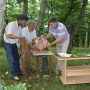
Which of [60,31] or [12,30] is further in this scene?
[60,31]

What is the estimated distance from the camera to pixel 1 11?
3605 millimetres

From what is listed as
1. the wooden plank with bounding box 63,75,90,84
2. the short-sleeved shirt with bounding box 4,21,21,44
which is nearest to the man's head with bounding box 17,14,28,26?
the short-sleeved shirt with bounding box 4,21,21,44

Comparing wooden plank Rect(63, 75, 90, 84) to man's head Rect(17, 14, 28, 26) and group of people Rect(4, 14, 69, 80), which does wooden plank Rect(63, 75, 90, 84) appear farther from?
man's head Rect(17, 14, 28, 26)

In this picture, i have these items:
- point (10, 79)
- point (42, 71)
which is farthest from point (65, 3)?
point (10, 79)

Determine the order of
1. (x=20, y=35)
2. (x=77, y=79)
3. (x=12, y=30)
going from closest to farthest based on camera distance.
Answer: (x=77, y=79) → (x=12, y=30) → (x=20, y=35)

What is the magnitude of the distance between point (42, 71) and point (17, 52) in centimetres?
123

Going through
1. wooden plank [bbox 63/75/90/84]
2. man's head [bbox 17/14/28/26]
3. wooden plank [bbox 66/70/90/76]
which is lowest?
wooden plank [bbox 63/75/90/84]

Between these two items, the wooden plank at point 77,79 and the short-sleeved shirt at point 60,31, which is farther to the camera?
the short-sleeved shirt at point 60,31

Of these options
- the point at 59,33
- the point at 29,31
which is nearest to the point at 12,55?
the point at 29,31

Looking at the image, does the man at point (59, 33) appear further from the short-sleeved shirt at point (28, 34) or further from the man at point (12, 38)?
the man at point (12, 38)

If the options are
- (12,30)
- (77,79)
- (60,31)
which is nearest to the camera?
(77,79)

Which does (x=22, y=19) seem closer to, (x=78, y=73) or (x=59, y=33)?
(x=59, y=33)

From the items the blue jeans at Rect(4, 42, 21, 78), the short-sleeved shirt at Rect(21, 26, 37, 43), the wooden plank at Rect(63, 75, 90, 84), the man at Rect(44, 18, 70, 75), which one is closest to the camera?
the wooden plank at Rect(63, 75, 90, 84)

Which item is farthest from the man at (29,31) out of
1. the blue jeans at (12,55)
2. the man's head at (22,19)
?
the blue jeans at (12,55)
